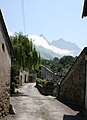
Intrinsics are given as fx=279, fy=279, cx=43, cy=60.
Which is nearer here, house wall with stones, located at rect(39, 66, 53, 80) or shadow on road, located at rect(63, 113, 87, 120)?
shadow on road, located at rect(63, 113, 87, 120)

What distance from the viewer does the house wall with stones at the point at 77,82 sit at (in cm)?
1886

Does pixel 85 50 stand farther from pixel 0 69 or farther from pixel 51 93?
pixel 51 93

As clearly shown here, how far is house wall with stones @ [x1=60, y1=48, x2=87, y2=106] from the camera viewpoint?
18859 millimetres

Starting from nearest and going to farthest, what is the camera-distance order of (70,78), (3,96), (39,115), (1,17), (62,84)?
(1,17) → (3,96) → (39,115) → (70,78) → (62,84)

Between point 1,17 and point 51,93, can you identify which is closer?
point 1,17

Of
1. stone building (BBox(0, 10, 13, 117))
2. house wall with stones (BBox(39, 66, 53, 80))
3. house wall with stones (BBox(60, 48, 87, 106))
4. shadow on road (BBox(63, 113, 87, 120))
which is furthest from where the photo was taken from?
house wall with stones (BBox(39, 66, 53, 80))

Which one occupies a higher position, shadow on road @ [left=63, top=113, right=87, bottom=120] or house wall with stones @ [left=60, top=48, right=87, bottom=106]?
house wall with stones @ [left=60, top=48, right=87, bottom=106]

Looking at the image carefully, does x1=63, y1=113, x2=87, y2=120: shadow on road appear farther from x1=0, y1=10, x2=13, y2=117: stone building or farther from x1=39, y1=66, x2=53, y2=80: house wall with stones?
x1=39, y1=66, x2=53, y2=80: house wall with stones

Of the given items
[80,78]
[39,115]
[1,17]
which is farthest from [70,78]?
[1,17]

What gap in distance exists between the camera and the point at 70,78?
21.6 m

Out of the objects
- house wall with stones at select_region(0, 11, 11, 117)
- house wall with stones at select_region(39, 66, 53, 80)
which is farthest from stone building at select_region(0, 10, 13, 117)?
house wall with stones at select_region(39, 66, 53, 80)

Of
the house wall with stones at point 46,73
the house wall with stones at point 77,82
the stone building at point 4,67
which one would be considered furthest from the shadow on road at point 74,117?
the house wall with stones at point 46,73

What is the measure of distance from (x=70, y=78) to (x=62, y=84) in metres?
2.80

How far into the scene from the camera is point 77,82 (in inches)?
792
